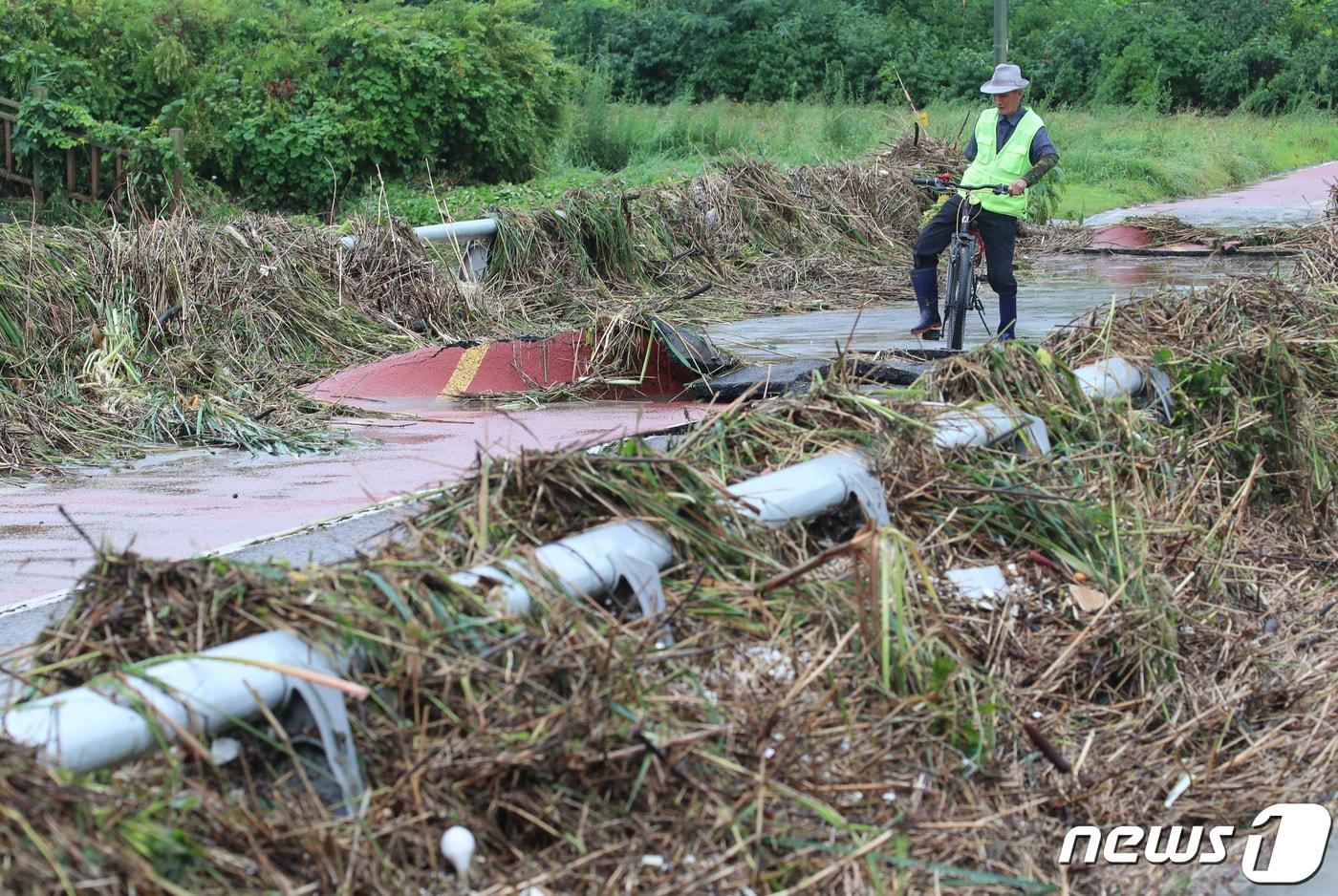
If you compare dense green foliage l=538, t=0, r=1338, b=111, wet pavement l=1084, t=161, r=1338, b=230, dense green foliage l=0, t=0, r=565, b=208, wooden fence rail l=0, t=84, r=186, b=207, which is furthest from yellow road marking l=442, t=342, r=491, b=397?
dense green foliage l=538, t=0, r=1338, b=111

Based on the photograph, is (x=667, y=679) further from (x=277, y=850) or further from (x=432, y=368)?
(x=432, y=368)

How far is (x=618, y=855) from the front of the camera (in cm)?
293

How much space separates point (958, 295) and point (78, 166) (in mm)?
11328

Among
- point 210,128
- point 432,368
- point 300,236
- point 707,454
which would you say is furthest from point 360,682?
point 210,128

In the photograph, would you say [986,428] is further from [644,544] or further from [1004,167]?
[1004,167]

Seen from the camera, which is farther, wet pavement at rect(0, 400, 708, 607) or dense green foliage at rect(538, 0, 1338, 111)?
dense green foliage at rect(538, 0, 1338, 111)

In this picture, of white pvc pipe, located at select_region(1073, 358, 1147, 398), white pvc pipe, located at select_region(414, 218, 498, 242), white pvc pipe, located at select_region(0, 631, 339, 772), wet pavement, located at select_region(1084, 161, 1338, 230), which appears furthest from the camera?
wet pavement, located at select_region(1084, 161, 1338, 230)

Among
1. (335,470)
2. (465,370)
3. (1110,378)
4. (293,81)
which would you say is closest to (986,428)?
(1110,378)

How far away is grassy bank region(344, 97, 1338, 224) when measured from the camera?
1939 centimetres

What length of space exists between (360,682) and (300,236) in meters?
7.89

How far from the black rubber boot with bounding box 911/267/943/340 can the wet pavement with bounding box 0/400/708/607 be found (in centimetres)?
271

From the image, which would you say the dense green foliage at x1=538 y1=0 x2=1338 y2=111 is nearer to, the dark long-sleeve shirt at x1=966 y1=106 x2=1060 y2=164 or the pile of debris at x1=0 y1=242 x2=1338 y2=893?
the dark long-sleeve shirt at x1=966 y1=106 x2=1060 y2=164

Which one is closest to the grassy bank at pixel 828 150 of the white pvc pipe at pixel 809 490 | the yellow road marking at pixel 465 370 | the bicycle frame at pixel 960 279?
the bicycle frame at pixel 960 279

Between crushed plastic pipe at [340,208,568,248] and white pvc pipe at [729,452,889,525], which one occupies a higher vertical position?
white pvc pipe at [729,452,889,525]
